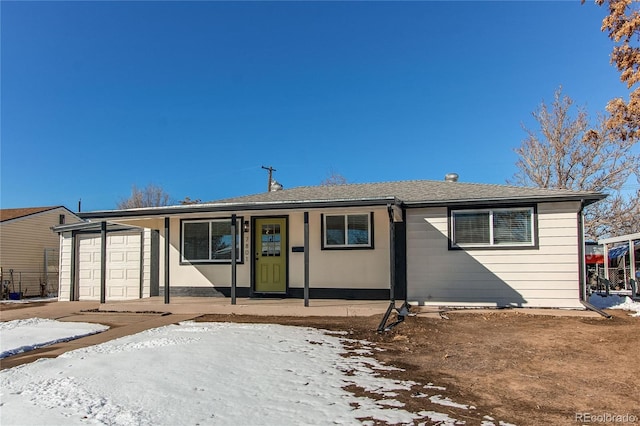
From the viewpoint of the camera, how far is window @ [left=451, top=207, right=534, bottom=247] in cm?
1009

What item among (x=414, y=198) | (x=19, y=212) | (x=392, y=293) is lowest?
(x=392, y=293)

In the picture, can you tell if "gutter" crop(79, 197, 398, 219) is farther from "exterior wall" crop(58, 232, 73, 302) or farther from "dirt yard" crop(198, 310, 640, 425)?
"exterior wall" crop(58, 232, 73, 302)

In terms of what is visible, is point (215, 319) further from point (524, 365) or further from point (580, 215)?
point (580, 215)

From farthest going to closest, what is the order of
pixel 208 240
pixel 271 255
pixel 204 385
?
pixel 208 240 → pixel 271 255 → pixel 204 385

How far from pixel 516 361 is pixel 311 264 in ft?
21.4

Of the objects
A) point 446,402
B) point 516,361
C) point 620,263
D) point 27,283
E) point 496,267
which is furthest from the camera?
point 620,263

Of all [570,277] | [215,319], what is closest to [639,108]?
[570,277]

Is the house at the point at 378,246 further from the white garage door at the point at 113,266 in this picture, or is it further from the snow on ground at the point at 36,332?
the snow on ground at the point at 36,332

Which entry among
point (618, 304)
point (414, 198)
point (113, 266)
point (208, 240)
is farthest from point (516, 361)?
point (113, 266)

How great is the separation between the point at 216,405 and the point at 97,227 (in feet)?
39.8

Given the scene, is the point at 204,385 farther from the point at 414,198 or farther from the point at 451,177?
the point at 451,177

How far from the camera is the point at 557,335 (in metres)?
6.92

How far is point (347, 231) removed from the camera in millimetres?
11273

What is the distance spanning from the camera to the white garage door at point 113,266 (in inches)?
529
